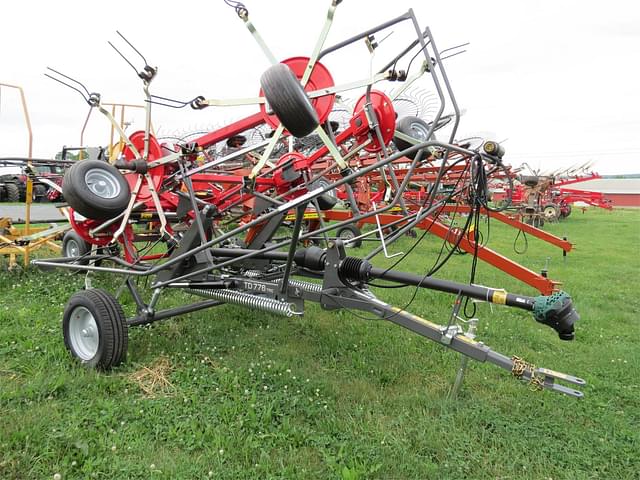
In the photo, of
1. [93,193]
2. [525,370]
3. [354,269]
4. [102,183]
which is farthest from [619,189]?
[93,193]

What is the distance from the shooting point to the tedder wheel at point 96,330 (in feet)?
12.1

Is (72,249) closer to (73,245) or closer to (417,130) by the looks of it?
(73,245)

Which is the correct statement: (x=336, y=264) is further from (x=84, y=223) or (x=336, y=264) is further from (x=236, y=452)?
(x=84, y=223)

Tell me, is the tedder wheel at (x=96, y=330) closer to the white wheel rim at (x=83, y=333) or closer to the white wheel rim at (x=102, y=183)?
the white wheel rim at (x=83, y=333)

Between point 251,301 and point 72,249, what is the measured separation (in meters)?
4.68

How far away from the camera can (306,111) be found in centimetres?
250

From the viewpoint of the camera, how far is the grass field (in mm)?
2746

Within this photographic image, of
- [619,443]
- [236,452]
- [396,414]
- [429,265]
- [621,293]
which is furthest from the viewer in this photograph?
[429,265]

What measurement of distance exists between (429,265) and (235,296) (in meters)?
5.57

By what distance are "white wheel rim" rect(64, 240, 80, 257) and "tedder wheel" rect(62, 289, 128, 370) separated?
11.1 ft

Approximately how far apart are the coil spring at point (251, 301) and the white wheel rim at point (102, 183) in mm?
1131

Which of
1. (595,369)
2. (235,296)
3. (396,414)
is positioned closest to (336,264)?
(235,296)

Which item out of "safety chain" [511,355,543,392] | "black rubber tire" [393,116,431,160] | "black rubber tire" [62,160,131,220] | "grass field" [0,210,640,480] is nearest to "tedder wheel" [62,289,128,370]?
"grass field" [0,210,640,480]

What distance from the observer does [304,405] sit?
3371mm
